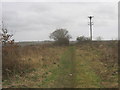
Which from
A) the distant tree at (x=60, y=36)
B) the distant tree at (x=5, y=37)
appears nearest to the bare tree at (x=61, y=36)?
the distant tree at (x=60, y=36)

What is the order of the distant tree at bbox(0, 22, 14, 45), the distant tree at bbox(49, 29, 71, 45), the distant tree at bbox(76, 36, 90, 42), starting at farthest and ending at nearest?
the distant tree at bbox(76, 36, 90, 42) < the distant tree at bbox(49, 29, 71, 45) < the distant tree at bbox(0, 22, 14, 45)

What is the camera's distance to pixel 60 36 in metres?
50.7

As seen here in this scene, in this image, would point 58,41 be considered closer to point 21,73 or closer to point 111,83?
point 21,73

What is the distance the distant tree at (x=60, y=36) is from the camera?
1843 inches

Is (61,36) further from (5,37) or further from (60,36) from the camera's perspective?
(5,37)

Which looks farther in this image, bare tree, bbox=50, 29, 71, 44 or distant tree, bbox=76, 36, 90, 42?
distant tree, bbox=76, 36, 90, 42

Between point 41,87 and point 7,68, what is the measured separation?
13.8 ft

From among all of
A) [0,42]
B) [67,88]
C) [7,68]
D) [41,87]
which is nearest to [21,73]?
[7,68]

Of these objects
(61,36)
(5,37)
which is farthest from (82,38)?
(5,37)

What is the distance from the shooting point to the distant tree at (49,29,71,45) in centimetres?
4682

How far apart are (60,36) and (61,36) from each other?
226 millimetres

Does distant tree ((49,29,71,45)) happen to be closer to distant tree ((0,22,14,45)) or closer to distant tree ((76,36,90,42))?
distant tree ((76,36,90,42))

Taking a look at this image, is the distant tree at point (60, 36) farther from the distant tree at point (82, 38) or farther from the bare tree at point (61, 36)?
the distant tree at point (82, 38)

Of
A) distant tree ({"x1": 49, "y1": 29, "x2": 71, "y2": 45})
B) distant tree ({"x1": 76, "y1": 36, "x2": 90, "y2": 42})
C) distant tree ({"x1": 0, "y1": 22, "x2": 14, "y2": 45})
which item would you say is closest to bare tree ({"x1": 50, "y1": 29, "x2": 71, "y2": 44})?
distant tree ({"x1": 49, "y1": 29, "x2": 71, "y2": 45})
